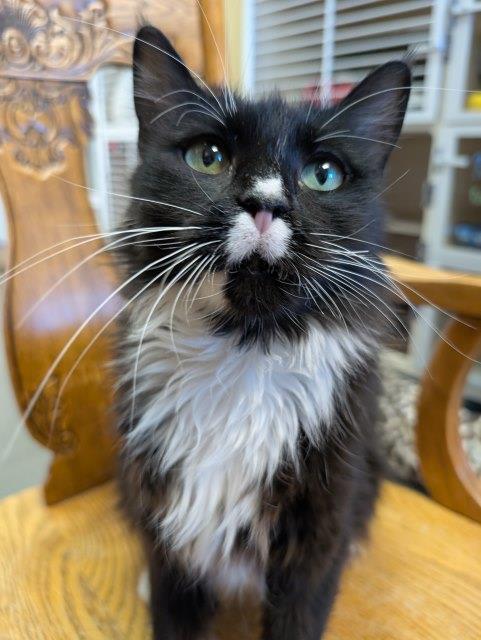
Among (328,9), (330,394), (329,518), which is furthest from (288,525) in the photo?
(328,9)

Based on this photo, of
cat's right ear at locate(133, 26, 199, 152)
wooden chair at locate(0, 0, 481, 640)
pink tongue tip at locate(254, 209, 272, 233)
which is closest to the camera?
pink tongue tip at locate(254, 209, 272, 233)

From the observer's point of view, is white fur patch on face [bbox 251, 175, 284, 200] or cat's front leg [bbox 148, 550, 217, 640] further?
cat's front leg [bbox 148, 550, 217, 640]

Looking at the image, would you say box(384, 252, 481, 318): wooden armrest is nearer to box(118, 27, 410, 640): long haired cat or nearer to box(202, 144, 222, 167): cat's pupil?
box(118, 27, 410, 640): long haired cat

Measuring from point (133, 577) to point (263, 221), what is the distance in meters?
0.56

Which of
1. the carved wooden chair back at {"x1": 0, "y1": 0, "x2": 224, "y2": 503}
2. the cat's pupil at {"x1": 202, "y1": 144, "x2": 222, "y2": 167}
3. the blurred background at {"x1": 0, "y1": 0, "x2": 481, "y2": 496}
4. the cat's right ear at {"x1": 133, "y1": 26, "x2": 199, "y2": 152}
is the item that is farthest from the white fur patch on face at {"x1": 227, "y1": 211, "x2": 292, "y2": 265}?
the blurred background at {"x1": 0, "y1": 0, "x2": 481, "y2": 496}

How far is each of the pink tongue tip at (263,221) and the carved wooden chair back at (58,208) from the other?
0.33m

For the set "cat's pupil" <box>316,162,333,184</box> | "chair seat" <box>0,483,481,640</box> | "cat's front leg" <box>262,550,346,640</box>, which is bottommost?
"chair seat" <box>0,483,481,640</box>

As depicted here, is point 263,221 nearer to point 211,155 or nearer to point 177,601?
point 211,155

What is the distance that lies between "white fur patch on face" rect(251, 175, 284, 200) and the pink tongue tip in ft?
0.05

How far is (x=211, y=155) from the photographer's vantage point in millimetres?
518

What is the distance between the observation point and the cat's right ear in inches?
21.5

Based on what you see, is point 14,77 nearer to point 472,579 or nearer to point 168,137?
point 168,137

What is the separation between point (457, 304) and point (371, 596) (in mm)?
415

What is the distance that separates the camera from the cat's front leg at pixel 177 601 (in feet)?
2.04
